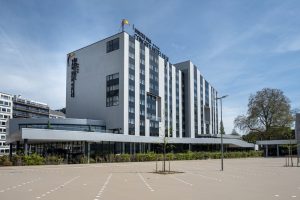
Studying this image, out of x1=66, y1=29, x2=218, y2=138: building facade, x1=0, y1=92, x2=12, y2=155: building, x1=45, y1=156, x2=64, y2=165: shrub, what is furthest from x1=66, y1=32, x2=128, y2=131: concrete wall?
x1=0, y1=92, x2=12, y2=155: building

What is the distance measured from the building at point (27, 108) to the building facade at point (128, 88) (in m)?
62.3

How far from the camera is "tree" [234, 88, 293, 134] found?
302 ft

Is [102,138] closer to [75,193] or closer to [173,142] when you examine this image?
[173,142]

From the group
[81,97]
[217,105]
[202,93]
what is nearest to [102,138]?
[81,97]

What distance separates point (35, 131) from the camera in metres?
49.1

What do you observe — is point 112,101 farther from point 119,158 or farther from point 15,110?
point 15,110

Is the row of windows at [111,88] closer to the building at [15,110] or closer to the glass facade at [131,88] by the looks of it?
the glass facade at [131,88]

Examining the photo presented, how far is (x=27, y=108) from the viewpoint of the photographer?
479 feet

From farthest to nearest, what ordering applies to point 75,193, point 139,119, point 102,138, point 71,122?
point 139,119 → point 71,122 → point 102,138 → point 75,193

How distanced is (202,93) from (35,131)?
229ft

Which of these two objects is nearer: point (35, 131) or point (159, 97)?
point (35, 131)

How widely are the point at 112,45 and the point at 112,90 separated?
10.1 metres

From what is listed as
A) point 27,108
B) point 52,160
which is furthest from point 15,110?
point 52,160

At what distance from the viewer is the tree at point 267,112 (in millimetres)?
92000
